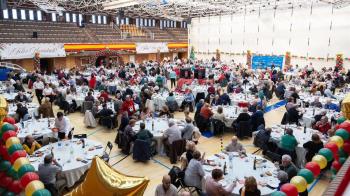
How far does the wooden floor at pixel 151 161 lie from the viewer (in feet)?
20.7

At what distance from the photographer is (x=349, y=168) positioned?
6.19 ft

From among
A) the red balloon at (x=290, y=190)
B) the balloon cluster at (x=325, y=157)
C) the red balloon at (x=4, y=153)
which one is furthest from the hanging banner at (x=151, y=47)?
the red balloon at (x=290, y=190)

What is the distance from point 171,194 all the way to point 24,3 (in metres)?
22.7

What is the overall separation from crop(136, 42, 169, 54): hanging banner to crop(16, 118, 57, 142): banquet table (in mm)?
20953

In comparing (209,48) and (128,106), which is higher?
(209,48)

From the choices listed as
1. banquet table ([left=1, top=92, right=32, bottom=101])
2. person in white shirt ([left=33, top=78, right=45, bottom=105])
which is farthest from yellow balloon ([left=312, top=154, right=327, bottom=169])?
person in white shirt ([left=33, top=78, right=45, bottom=105])

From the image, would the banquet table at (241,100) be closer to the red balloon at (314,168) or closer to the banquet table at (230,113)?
the banquet table at (230,113)

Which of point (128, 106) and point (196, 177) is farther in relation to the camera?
point (128, 106)

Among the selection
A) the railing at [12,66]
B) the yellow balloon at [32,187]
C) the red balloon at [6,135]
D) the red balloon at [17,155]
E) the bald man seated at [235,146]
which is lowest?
the bald man seated at [235,146]

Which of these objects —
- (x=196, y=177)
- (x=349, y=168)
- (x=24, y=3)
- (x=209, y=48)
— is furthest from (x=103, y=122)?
(x=209, y=48)

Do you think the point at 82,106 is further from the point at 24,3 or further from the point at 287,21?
the point at 287,21

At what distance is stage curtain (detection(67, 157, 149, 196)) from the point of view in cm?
161

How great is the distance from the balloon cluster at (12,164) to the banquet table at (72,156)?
1.90 metres

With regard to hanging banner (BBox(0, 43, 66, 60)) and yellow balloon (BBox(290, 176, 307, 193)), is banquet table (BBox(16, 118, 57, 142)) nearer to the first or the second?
yellow balloon (BBox(290, 176, 307, 193))
